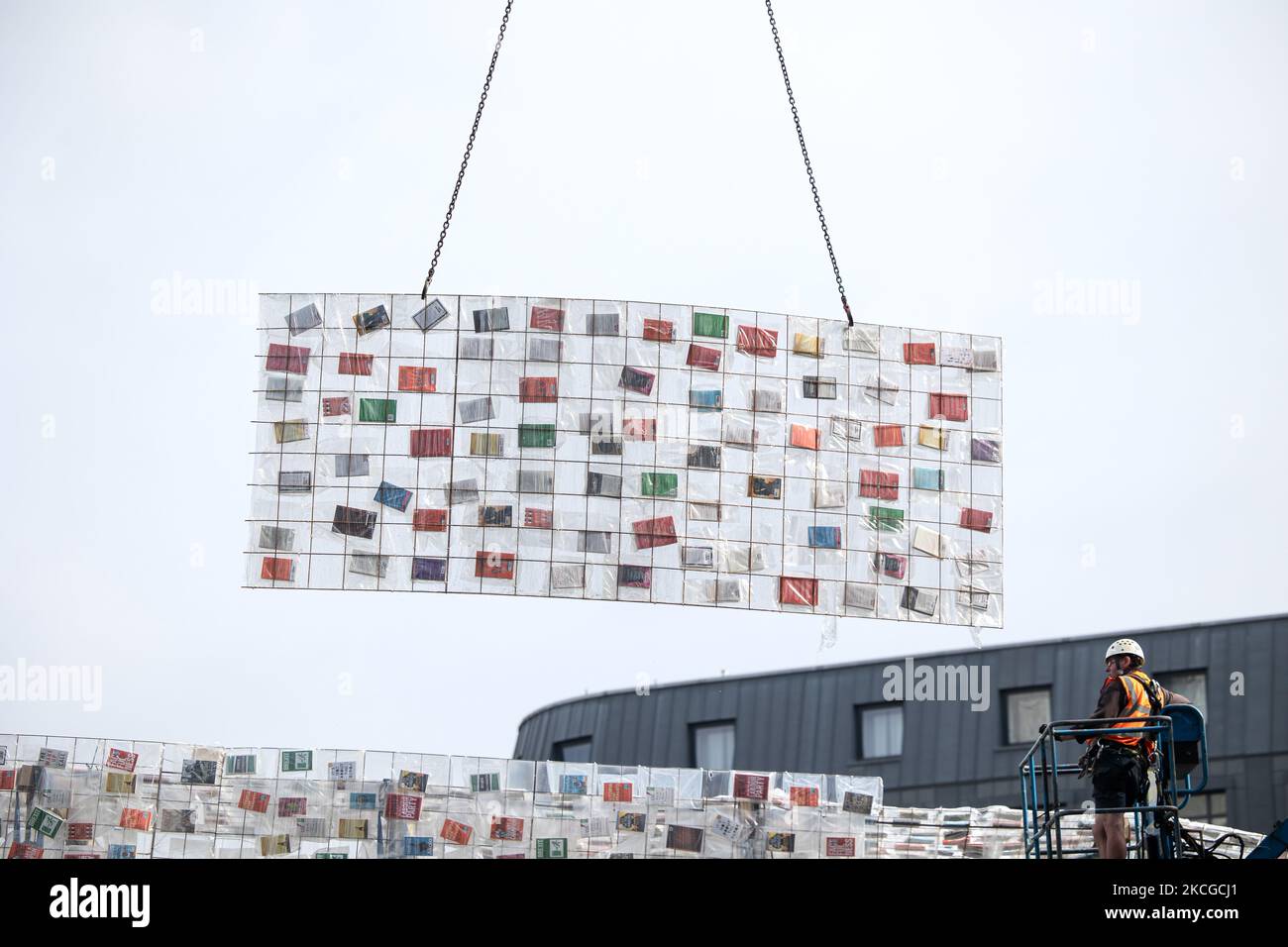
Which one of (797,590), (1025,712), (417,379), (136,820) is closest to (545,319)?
(417,379)

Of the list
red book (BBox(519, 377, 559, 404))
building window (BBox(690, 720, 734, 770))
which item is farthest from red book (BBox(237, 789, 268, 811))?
building window (BBox(690, 720, 734, 770))

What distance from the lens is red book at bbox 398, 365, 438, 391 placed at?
12312 mm

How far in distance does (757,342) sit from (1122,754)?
4.02 meters

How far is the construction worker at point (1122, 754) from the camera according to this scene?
34.0ft

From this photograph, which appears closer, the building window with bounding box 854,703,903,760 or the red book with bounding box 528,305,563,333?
the red book with bounding box 528,305,563,333

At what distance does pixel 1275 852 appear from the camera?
34.2 feet

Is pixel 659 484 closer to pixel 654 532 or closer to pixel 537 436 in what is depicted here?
pixel 654 532

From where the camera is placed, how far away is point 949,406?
12.7 m

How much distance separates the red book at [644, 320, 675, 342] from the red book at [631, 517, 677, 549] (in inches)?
52.2

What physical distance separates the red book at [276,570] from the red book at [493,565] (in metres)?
1.31

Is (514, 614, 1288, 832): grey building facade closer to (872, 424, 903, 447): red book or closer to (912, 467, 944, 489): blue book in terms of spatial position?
(912, 467, 944, 489): blue book

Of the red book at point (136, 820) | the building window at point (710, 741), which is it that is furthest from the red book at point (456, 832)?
the building window at point (710, 741)
